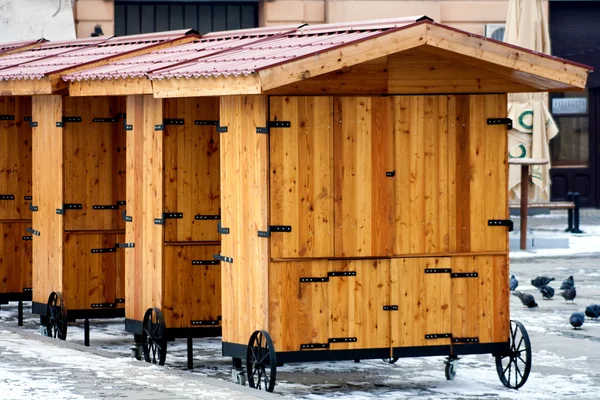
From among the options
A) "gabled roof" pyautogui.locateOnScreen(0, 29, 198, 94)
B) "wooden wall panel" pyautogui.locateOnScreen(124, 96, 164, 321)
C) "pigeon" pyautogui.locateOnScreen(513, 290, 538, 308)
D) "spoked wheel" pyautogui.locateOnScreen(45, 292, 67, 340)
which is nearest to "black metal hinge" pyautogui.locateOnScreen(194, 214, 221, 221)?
"wooden wall panel" pyautogui.locateOnScreen(124, 96, 164, 321)

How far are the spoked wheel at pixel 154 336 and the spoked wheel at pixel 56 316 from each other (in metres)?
1.54

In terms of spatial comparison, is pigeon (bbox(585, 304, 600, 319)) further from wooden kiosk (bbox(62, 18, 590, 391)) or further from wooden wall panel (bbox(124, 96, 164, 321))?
wooden wall panel (bbox(124, 96, 164, 321))

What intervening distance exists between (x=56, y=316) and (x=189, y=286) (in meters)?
1.82

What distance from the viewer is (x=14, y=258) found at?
17125mm

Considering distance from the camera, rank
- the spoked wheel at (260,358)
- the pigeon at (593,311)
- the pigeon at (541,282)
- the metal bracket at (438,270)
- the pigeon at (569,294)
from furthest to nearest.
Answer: the pigeon at (541,282) → the pigeon at (569,294) → the pigeon at (593,311) → the metal bracket at (438,270) → the spoked wheel at (260,358)

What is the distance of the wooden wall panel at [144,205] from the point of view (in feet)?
44.1

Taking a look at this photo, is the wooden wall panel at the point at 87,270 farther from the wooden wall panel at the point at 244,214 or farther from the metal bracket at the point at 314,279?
the metal bracket at the point at 314,279

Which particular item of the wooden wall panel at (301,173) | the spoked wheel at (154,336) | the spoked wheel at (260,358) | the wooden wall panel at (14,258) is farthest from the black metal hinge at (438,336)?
the wooden wall panel at (14,258)

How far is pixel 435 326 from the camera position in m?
11.9

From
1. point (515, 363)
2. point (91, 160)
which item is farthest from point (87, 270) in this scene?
point (515, 363)

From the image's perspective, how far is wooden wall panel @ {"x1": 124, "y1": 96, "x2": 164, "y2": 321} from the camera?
529 inches

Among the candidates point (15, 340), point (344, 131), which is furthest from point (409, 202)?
point (15, 340)

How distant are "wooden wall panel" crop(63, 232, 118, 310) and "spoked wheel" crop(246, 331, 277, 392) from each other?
4.00m

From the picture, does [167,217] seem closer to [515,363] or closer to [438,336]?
[438,336]
